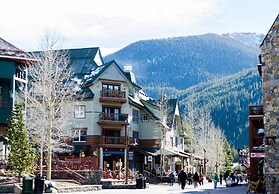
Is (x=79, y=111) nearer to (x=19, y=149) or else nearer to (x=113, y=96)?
(x=113, y=96)

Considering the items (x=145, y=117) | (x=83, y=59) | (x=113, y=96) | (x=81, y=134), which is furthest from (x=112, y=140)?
(x=83, y=59)

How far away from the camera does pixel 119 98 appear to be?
6034 cm

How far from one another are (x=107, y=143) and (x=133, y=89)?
9.46m

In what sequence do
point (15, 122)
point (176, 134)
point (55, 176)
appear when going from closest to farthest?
1. point (15, 122)
2. point (55, 176)
3. point (176, 134)

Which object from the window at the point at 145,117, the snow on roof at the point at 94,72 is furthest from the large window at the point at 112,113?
the window at the point at 145,117

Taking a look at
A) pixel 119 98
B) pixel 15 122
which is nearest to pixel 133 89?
pixel 119 98

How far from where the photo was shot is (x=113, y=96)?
6031cm

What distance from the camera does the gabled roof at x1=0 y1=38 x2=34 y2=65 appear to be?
4081cm

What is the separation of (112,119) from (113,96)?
104 inches

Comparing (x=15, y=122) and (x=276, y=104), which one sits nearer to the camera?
(x=276, y=104)

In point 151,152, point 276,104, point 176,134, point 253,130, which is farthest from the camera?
point 176,134

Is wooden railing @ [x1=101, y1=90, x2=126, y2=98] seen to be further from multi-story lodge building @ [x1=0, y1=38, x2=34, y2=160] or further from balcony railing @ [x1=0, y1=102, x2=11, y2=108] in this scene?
balcony railing @ [x1=0, y1=102, x2=11, y2=108]

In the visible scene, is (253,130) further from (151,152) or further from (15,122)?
(151,152)

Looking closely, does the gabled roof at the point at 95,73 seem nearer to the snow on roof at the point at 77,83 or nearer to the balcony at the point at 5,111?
the snow on roof at the point at 77,83
